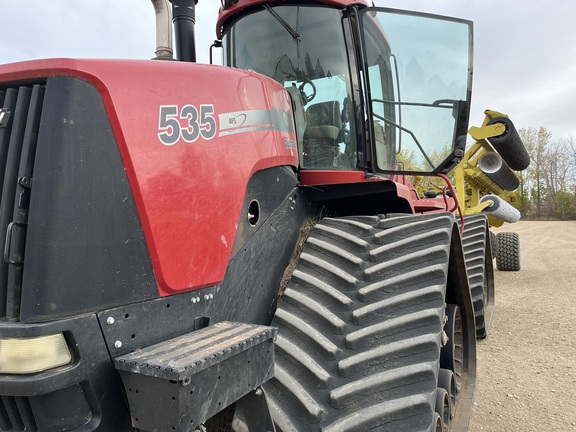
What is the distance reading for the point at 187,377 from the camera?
1125 millimetres

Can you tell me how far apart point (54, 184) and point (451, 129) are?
92.8 inches

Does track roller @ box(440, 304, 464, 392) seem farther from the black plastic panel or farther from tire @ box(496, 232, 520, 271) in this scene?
tire @ box(496, 232, 520, 271)

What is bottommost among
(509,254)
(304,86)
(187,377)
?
(509,254)

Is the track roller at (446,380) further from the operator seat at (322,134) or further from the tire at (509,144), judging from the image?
the tire at (509,144)

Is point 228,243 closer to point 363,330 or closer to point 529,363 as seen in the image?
point 363,330

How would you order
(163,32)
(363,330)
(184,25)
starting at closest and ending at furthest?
(363,330)
(163,32)
(184,25)

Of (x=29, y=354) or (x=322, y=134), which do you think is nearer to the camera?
(x=29, y=354)

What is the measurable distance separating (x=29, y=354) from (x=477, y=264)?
3.91 m

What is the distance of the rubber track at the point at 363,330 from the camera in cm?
157

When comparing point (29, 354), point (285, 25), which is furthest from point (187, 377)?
point (285, 25)

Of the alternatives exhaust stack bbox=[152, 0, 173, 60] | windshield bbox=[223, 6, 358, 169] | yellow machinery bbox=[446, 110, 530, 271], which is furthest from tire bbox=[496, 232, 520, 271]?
exhaust stack bbox=[152, 0, 173, 60]

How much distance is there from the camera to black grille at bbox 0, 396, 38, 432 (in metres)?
1.19

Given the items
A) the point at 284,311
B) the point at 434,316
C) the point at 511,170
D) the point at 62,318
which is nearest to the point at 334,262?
the point at 284,311

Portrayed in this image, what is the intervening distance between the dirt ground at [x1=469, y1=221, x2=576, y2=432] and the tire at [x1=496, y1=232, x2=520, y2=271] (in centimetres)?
117
